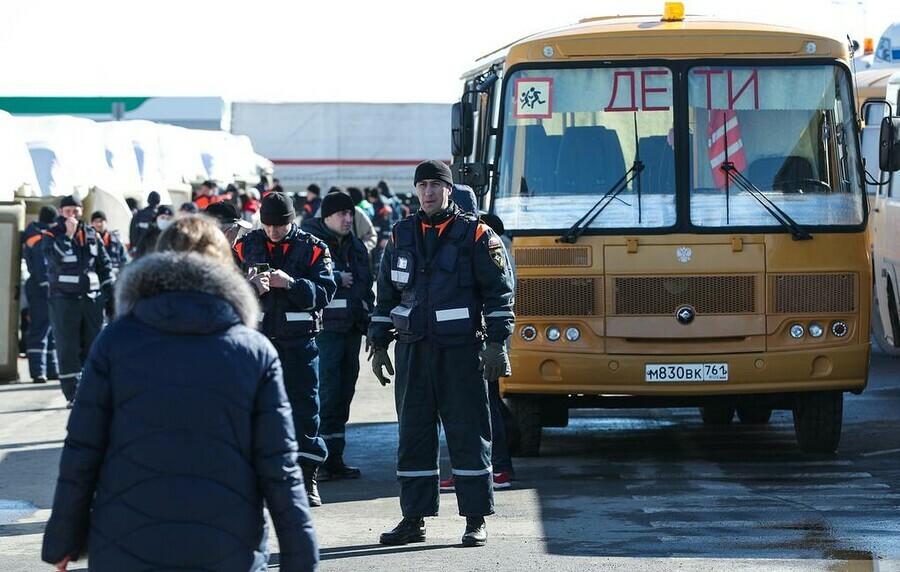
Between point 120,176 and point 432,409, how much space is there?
20.7 metres

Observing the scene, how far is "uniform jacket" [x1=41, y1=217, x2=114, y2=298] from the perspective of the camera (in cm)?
1535

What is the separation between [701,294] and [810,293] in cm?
74

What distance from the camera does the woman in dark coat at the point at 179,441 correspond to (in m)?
4.29

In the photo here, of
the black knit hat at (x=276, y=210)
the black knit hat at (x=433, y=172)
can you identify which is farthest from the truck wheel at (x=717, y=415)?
the black knit hat at (x=433, y=172)

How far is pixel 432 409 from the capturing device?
27.6 feet

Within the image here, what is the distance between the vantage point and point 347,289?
35.7ft

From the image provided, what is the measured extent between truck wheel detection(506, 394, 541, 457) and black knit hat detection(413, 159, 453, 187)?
3.34 metres

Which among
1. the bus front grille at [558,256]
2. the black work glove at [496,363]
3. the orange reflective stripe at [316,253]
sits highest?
the orange reflective stripe at [316,253]

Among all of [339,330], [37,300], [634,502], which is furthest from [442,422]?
[37,300]

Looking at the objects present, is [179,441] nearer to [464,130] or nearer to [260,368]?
[260,368]

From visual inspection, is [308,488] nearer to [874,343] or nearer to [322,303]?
[322,303]

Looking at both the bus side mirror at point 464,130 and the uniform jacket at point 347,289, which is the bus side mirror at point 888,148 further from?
the uniform jacket at point 347,289

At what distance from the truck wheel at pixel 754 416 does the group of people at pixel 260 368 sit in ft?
12.1

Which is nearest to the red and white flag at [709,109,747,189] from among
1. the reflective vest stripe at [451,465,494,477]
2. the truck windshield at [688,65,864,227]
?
the truck windshield at [688,65,864,227]
